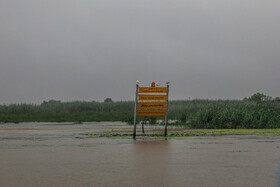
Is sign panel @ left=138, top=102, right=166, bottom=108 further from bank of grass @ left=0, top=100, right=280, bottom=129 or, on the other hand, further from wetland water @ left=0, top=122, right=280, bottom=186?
bank of grass @ left=0, top=100, right=280, bottom=129

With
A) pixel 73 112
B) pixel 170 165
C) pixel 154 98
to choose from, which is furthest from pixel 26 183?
pixel 73 112

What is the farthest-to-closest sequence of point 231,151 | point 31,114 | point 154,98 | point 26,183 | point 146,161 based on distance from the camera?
point 31,114
point 154,98
point 231,151
point 146,161
point 26,183

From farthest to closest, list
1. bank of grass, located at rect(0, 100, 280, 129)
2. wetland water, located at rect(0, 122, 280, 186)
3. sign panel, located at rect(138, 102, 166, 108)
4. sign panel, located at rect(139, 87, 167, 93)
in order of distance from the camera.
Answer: bank of grass, located at rect(0, 100, 280, 129), sign panel, located at rect(138, 102, 166, 108), sign panel, located at rect(139, 87, 167, 93), wetland water, located at rect(0, 122, 280, 186)

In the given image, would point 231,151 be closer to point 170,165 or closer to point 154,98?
point 170,165

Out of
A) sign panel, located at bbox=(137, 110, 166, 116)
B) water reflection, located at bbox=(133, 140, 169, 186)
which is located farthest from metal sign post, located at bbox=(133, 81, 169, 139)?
water reflection, located at bbox=(133, 140, 169, 186)

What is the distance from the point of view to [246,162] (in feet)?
33.4

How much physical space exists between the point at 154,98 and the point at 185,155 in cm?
840

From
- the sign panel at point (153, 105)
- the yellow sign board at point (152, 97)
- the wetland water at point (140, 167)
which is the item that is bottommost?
the wetland water at point (140, 167)

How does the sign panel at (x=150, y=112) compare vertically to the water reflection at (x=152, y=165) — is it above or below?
above

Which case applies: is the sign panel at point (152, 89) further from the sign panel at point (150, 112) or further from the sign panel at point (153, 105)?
the sign panel at point (150, 112)

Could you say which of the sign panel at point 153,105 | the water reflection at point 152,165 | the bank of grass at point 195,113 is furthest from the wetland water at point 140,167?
the bank of grass at point 195,113

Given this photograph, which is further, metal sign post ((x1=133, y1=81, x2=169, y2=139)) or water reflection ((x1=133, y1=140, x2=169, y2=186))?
metal sign post ((x1=133, y1=81, x2=169, y2=139))

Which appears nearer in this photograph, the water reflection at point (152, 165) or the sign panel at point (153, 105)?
the water reflection at point (152, 165)

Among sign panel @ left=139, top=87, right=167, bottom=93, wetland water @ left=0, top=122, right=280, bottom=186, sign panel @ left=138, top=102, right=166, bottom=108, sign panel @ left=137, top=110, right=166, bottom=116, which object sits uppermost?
sign panel @ left=139, top=87, right=167, bottom=93
